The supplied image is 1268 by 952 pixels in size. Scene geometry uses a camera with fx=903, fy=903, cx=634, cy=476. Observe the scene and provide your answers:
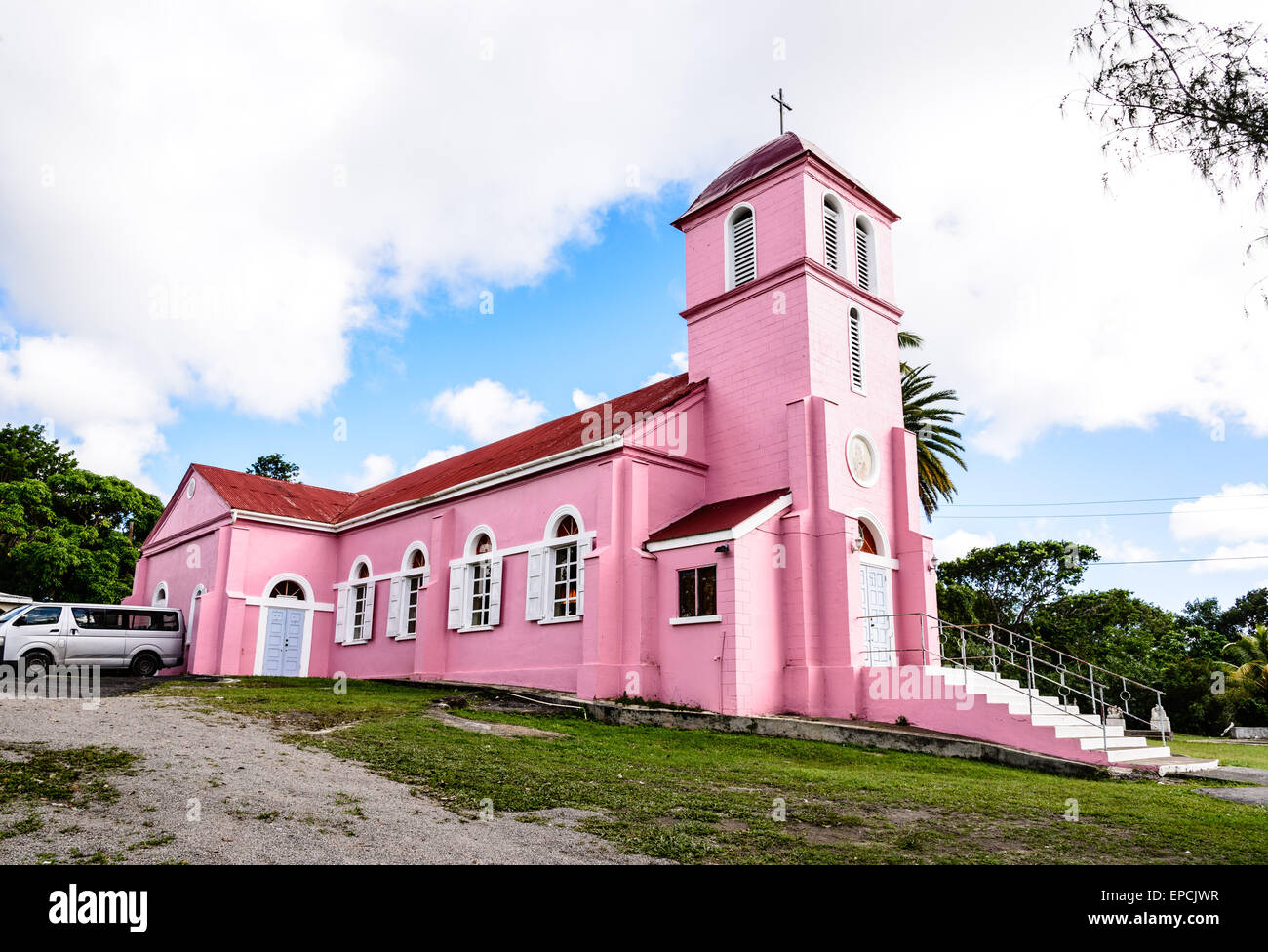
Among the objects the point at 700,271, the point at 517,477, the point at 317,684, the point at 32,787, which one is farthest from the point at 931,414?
the point at 32,787

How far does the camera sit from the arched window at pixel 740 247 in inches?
743

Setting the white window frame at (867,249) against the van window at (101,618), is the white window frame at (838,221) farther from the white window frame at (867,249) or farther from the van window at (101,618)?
the van window at (101,618)

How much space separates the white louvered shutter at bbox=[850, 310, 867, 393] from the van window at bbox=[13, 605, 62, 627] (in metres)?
16.9

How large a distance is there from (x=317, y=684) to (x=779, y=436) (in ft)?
35.3

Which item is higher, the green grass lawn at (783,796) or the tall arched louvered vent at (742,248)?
the tall arched louvered vent at (742,248)

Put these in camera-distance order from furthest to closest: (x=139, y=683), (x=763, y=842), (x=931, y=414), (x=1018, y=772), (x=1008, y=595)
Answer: (x=1008, y=595), (x=931, y=414), (x=139, y=683), (x=1018, y=772), (x=763, y=842)

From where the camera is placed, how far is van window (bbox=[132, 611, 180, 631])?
67.1 feet

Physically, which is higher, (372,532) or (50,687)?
(372,532)

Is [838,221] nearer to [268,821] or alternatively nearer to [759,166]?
[759,166]

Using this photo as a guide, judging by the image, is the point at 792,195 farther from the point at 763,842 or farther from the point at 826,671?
the point at 763,842

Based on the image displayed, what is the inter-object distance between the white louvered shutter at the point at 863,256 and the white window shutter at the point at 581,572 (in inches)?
318

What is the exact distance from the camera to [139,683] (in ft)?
58.6

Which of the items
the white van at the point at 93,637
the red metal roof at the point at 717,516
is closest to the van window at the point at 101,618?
the white van at the point at 93,637

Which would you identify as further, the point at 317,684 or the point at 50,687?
the point at 317,684
